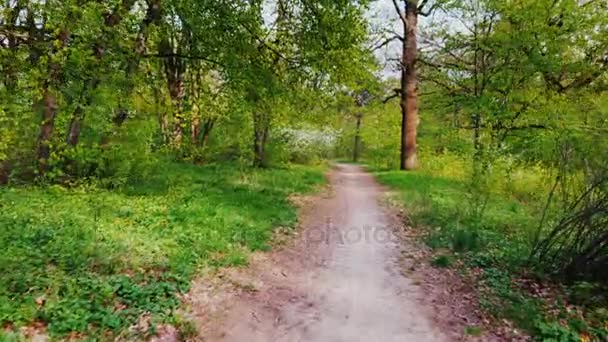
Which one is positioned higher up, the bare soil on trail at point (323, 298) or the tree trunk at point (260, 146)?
the tree trunk at point (260, 146)

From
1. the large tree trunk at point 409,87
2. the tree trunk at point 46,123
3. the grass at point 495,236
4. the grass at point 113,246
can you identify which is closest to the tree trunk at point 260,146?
the grass at point 495,236

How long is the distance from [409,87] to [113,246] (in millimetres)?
16436

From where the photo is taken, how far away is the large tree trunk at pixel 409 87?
19375mm

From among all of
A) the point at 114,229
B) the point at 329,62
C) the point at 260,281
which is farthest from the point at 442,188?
the point at 114,229

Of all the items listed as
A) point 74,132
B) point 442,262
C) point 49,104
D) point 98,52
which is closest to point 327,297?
point 442,262

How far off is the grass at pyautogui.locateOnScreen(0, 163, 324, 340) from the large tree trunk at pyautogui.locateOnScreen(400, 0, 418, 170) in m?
10.6

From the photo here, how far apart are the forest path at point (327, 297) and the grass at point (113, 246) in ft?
1.95

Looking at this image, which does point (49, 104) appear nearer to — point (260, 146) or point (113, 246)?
point (113, 246)

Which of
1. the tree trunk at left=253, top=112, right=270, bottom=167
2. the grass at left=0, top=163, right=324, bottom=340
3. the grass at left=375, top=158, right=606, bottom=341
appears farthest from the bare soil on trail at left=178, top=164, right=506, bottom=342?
the tree trunk at left=253, top=112, right=270, bottom=167

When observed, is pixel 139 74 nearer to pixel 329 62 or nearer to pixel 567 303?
pixel 329 62

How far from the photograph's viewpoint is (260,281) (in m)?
5.84

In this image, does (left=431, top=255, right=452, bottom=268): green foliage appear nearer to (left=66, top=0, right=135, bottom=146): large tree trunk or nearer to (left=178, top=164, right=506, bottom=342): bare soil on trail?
(left=178, top=164, right=506, bottom=342): bare soil on trail

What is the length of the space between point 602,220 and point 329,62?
615 cm

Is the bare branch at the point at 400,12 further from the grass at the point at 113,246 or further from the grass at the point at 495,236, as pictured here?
the grass at the point at 113,246
